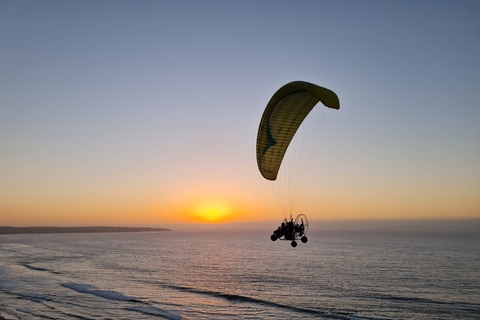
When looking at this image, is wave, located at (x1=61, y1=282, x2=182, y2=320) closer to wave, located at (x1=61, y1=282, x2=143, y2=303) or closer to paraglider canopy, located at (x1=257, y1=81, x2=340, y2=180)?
wave, located at (x1=61, y1=282, x2=143, y2=303)

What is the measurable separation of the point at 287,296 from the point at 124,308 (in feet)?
55.6

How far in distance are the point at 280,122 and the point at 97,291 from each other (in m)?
29.9

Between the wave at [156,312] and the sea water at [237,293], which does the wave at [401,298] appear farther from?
the wave at [156,312]

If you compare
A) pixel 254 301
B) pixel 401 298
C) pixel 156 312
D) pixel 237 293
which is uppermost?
pixel 156 312

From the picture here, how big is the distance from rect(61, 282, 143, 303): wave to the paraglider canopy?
21749 mm

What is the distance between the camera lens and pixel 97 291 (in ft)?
137

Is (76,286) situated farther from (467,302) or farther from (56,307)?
(467,302)

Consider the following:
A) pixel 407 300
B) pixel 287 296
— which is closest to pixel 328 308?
pixel 287 296

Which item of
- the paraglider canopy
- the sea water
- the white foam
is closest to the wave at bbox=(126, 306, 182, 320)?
the sea water

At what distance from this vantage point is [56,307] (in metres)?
32.2

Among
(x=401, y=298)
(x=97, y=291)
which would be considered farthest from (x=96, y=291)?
(x=401, y=298)

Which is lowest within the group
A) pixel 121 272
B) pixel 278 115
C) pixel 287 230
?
pixel 121 272

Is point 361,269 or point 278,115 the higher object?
point 278,115

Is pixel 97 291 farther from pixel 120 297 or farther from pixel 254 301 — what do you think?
pixel 254 301
